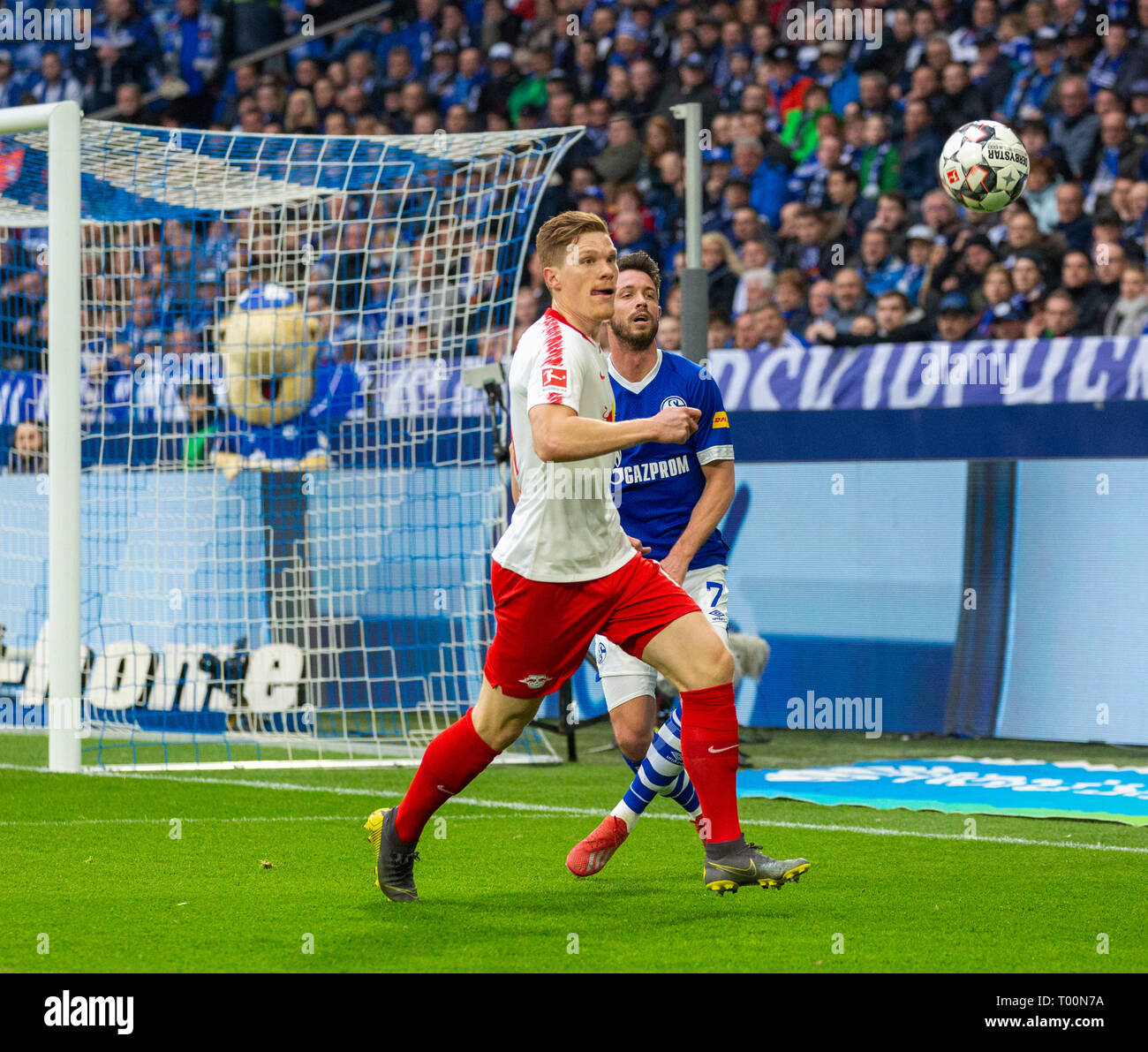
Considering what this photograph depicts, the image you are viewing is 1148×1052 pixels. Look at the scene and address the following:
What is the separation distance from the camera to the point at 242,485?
10.3m

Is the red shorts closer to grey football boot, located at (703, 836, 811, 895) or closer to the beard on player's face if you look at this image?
grey football boot, located at (703, 836, 811, 895)

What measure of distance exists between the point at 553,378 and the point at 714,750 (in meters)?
1.22

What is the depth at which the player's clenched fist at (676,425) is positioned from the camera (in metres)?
4.64

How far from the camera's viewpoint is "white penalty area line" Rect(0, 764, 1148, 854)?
652cm

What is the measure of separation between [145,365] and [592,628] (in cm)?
643

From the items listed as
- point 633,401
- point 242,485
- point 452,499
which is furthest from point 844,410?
point 633,401

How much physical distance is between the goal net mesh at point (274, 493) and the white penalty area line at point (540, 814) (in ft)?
3.10

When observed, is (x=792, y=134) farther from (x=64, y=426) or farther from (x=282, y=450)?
(x=64, y=426)

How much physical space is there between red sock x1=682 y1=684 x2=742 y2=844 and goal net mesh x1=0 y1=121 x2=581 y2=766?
458cm

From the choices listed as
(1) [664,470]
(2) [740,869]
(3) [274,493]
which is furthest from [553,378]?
(3) [274,493]

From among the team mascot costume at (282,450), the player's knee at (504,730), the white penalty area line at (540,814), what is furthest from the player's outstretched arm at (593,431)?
the team mascot costume at (282,450)

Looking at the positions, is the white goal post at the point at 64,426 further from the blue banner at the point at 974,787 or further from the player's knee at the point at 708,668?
the player's knee at the point at 708,668

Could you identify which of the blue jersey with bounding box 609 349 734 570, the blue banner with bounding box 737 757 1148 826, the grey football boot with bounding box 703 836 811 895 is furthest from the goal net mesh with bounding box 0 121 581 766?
the grey football boot with bounding box 703 836 811 895
